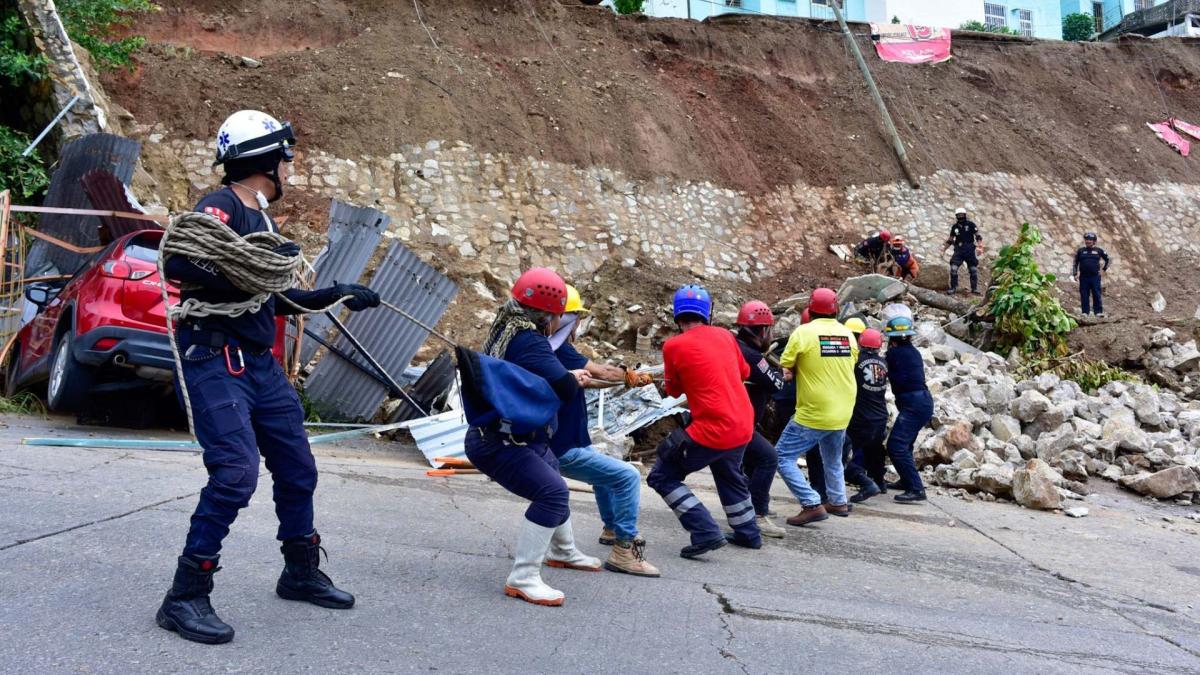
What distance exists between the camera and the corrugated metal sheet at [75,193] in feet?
37.4

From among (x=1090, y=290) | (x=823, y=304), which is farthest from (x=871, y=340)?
(x=1090, y=290)

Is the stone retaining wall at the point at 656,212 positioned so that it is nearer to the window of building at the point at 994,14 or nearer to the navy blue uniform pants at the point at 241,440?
the navy blue uniform pants at the point at 241,440

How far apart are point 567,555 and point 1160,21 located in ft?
156

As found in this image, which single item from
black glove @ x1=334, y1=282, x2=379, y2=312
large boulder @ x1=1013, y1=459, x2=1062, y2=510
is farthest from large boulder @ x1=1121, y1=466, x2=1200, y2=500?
black glove @ x1=334, y1=282, x2=379, y2=312

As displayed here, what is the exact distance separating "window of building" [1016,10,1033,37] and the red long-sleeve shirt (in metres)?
47.2

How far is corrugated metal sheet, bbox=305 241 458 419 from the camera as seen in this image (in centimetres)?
1047

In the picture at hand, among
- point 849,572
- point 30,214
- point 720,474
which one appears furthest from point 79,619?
point 30,214

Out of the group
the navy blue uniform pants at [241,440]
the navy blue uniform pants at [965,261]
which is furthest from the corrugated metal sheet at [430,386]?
the navy blue uniform pants at [965,261]

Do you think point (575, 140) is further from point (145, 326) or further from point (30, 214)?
point (145, 326)

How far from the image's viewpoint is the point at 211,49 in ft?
65.2

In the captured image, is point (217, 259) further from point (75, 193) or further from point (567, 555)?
point (75, 193)

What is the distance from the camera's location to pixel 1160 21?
43.0 metres

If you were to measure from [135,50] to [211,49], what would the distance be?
1.72 metres

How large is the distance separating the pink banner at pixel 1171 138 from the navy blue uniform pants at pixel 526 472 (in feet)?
98.4
